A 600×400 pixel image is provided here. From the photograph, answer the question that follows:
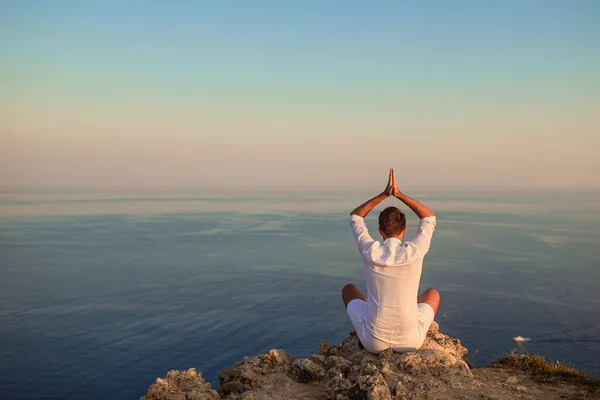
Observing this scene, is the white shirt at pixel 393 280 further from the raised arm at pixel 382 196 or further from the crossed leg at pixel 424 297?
the crossed leg at pixel 424 297

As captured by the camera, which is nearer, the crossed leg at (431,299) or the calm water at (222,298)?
the crossed leg at (431,299)

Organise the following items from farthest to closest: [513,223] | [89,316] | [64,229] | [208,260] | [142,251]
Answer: [513,223]
[64,229]
[142,251]
[208,260]
[89,316]

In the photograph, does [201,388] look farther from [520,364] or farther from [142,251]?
[142,251]

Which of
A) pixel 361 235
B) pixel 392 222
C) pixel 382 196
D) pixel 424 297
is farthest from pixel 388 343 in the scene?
pixel 382 196

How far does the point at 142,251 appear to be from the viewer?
96.4ft

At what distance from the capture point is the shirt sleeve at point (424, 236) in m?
6.37

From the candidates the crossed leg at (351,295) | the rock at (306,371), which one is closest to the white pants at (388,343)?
the crossed leg at (351,295)

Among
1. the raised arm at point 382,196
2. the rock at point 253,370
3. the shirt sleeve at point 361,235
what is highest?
the raised arm at point 382,196

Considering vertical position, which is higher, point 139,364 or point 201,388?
point 201,388

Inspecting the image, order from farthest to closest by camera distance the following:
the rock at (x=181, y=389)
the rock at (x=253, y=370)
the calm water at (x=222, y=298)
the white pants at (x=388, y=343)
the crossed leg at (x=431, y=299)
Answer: the calm water at (x=222, y=298) → the crossed leg at (x=431, y=299) → the rock at (x=253, y=370) → the white pants at (x=388, y=343) → the rock at (x=181, y=389)

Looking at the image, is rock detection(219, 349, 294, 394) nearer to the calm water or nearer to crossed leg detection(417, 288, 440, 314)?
crossed leg detection(417, 288, 440, 314)

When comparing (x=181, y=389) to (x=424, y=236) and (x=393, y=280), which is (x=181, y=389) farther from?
(x=424, y=236)

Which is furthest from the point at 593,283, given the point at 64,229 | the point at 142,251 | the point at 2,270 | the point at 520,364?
the point at 64,229

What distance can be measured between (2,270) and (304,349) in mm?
18277
